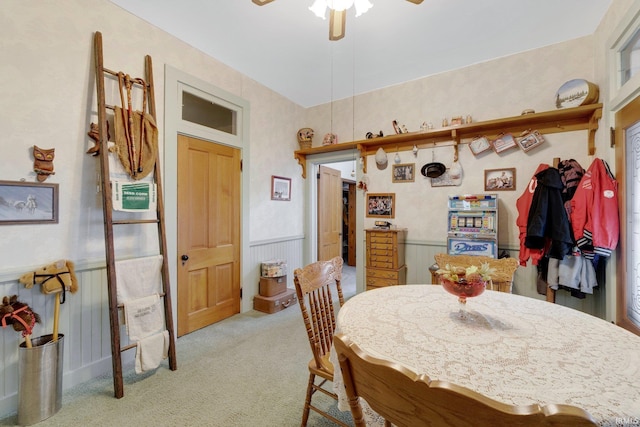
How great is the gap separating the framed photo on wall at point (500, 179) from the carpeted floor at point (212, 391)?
2.59 metres

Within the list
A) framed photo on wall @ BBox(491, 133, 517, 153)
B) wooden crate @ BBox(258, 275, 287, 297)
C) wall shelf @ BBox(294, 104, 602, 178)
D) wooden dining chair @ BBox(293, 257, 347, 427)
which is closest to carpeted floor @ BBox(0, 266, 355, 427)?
wooden dining chair @ BBox(293, 257, 347, 427)

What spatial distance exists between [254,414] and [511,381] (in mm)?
1524

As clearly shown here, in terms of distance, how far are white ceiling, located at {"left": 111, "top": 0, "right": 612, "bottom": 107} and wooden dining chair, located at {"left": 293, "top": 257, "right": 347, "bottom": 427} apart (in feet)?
6.99

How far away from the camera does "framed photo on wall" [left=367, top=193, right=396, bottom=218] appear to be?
12.1ft

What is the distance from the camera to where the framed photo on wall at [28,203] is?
5.70 feet

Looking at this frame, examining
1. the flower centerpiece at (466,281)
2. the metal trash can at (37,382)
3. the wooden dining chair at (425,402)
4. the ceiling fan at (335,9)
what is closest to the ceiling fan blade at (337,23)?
the ceiling fan at (335,9)

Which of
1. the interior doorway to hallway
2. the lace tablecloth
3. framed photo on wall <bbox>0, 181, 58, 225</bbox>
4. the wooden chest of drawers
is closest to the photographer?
the lace tablecloth

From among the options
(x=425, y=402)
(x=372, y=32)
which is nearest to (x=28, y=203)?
(x=425, y=402)

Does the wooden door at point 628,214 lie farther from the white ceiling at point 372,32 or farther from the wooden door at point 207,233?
the wooden door at point 207,233

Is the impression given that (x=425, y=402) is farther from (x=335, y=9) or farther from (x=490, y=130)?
(x=490, y=130)

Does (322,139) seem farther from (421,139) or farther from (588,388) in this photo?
(588,388)

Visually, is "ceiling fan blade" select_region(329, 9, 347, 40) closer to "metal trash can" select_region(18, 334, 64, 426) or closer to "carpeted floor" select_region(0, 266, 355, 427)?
"carpeted floor" select_region(0, 266, 355, 427)

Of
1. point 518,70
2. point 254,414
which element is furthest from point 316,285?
point 518,70

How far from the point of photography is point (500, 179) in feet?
9.93
